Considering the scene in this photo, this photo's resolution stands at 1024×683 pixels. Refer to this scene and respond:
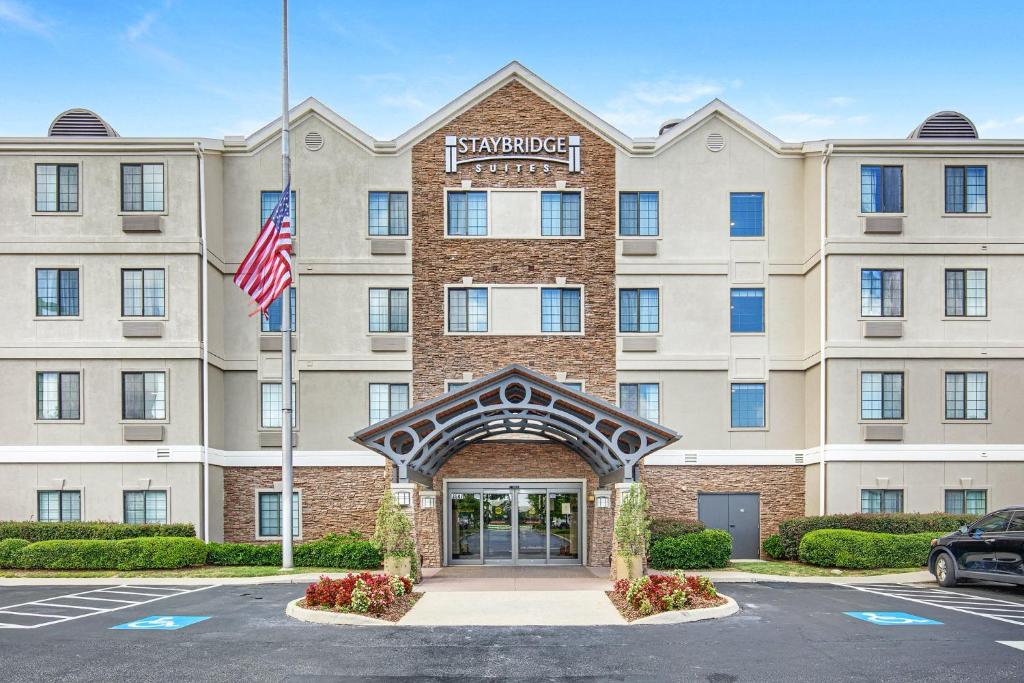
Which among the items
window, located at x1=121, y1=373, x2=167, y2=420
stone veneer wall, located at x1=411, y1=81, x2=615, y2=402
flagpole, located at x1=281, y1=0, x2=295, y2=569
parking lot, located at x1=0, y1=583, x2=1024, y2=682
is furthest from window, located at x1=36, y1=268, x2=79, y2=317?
parking lot, located at x1=0, y1=583, x2=1024, y2=682

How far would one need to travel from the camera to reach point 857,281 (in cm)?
2688

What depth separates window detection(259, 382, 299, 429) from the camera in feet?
91.4

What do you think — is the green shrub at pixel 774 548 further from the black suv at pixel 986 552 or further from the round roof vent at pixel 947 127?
the round roof vent at pixel 947 127

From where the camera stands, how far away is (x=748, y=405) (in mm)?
28172

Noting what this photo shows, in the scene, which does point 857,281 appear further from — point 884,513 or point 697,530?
point 697,530

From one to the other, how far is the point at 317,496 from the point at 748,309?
14292 mm

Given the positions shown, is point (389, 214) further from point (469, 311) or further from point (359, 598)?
point (359, 598)

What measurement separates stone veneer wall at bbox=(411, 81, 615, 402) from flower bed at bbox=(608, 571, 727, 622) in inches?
426

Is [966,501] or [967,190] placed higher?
[967,190]

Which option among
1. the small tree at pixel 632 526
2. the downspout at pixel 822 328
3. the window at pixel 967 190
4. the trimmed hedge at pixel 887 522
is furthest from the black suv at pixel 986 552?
the window at pixel 967 190

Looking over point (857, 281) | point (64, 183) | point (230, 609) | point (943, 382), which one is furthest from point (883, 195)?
point (64, 183)

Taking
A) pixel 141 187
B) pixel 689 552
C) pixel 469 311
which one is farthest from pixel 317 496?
pixel 689 552

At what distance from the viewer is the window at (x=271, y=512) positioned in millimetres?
27547

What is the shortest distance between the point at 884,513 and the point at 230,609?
18224mm
